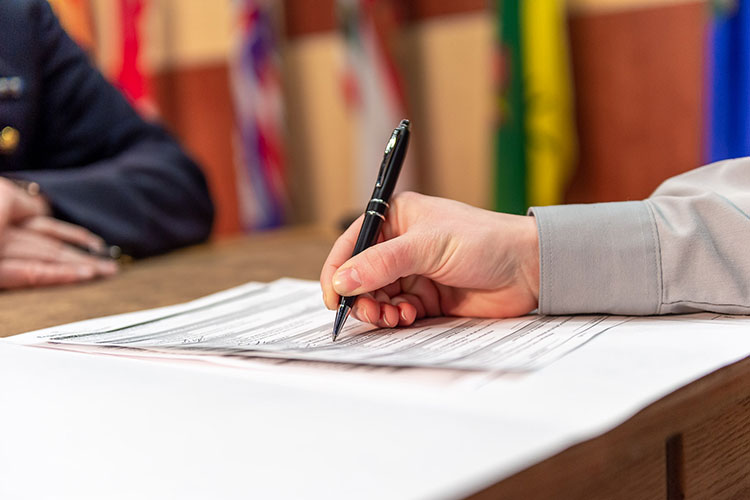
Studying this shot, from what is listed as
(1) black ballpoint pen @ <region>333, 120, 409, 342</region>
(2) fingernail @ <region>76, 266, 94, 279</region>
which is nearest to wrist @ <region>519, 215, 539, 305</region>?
(1) black ballpoint pen @ <region>333, 120, 409, 342</region>

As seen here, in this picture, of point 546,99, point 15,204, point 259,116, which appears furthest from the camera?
point 259,116

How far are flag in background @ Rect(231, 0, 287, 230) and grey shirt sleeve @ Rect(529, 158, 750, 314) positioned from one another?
2.11 meters

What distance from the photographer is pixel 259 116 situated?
8.68 feet

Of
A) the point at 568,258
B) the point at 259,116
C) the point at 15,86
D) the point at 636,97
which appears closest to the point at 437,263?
the point at 568,258

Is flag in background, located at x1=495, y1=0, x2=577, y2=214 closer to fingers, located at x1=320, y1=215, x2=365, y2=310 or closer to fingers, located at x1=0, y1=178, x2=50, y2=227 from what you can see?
fingers, located at x1=0, y1=178, x2=50, y2=227

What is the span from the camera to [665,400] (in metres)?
0.39

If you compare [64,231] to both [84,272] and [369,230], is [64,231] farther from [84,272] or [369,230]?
[369,230]

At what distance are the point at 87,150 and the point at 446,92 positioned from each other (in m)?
1.38

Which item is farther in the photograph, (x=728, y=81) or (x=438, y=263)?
(x=728, y=81)

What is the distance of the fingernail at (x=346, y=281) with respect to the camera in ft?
1.90

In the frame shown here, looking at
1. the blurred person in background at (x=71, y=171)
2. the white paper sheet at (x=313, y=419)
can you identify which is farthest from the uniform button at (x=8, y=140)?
the white paper sheet at (x=313, y=419)

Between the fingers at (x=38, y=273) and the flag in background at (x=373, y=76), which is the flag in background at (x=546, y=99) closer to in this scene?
the flag in background at (x=373, y=76)

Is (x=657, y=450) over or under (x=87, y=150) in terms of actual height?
under

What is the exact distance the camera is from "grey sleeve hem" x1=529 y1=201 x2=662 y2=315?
602mm
